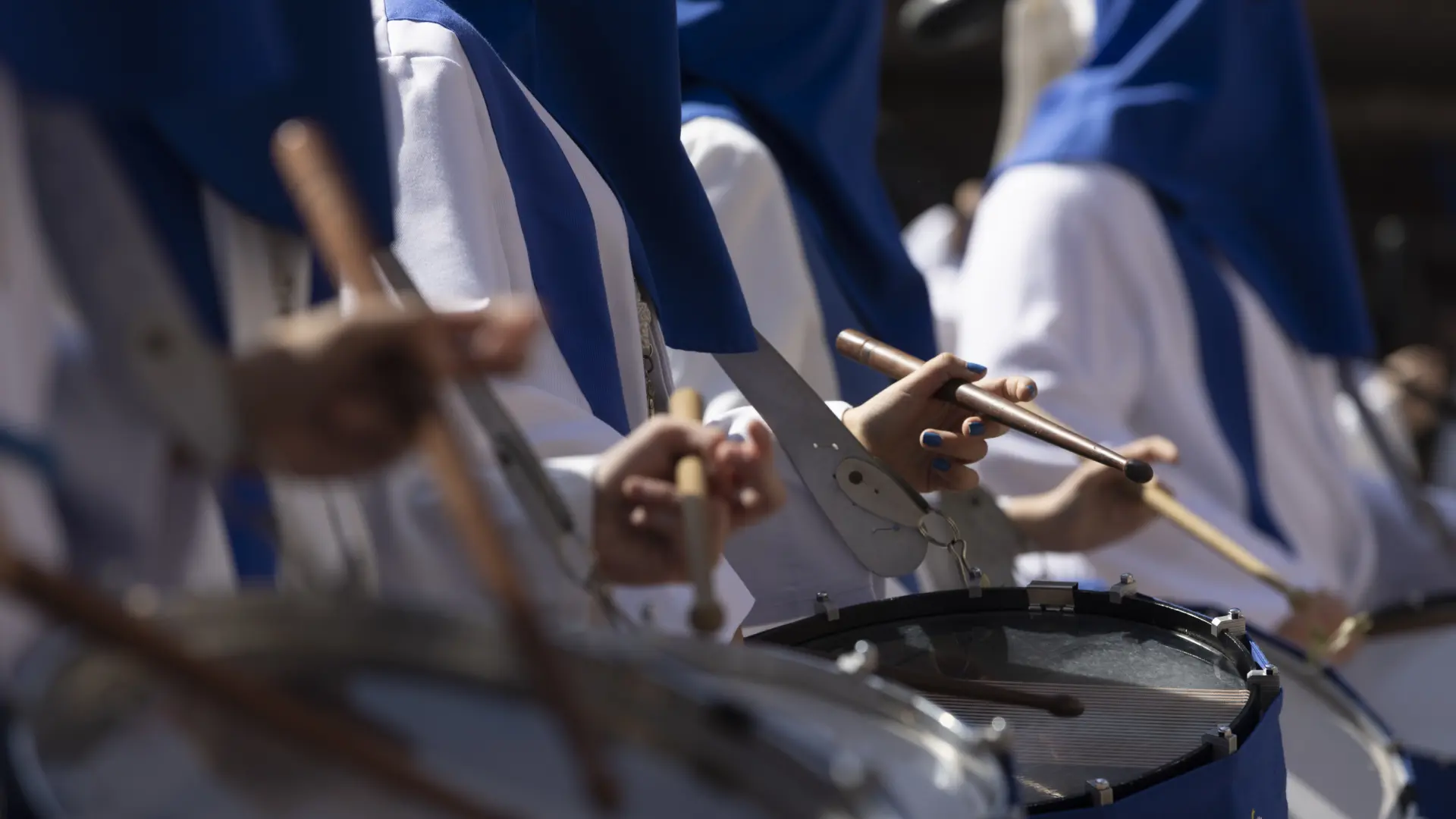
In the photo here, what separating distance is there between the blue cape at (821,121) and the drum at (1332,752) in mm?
1014

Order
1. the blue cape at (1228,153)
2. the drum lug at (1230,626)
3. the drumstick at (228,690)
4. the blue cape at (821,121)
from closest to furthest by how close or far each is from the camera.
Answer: the drumstick at (228,690) → the drum lug at (1230,626) → the blue cape at (821,121) → the blue cape at (1228,153)

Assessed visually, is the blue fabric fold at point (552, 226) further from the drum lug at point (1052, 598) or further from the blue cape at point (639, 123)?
the drum lug at point (1052, 598)

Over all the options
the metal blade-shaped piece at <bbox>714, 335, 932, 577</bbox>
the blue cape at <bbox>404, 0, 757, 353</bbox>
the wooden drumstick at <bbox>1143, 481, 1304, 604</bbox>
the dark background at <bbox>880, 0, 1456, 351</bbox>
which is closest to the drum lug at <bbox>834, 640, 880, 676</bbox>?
the metal blade-shaped piece at <bbox>714, 335, 932, 577</bbox>

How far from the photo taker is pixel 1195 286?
3498mm

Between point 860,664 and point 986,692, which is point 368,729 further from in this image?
point 986,692

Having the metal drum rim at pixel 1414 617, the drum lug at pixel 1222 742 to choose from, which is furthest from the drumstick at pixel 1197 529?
the drum lug at pixel 1222 742

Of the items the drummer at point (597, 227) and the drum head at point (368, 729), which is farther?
the drummer at point (597, 227)

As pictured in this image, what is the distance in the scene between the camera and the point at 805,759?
908 mm

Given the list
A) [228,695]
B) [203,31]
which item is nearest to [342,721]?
[228,695]

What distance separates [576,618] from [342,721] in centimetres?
39

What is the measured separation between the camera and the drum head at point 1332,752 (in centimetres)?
203

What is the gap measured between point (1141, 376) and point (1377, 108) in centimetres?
695

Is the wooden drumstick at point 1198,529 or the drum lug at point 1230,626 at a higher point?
the drum lug at point 1230,626

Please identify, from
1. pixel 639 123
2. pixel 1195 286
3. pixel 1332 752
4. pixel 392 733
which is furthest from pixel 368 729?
pixel 1195 286
